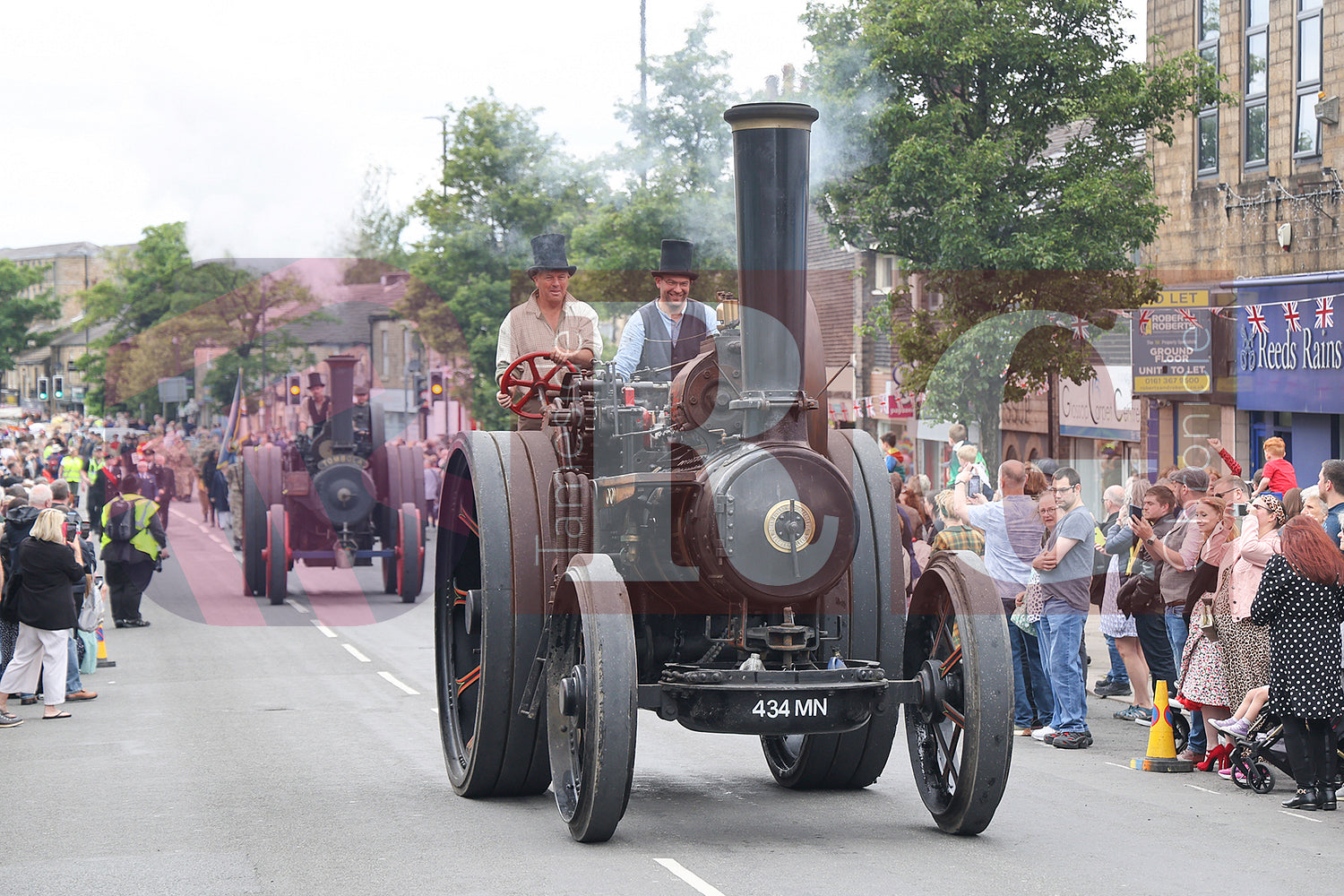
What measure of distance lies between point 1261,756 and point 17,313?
109036 mm

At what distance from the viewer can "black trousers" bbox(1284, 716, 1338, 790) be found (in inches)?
315

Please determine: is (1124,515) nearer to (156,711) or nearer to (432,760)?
(432,760)

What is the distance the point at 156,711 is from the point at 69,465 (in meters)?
25.3

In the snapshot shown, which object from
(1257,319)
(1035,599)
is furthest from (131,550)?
(1257,319)

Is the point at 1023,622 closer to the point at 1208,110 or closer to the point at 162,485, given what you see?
the point at 1208,110

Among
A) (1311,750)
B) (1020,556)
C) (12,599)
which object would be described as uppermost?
(1020,556)

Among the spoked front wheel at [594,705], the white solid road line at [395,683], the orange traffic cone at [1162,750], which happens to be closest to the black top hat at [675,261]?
the spoked front wheel at [594,705]

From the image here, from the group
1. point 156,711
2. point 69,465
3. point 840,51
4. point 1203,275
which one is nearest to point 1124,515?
point 156,711

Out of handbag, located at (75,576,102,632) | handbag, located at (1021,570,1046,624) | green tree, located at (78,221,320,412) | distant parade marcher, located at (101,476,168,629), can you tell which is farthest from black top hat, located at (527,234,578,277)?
green tree, located at (78,221,320,412)

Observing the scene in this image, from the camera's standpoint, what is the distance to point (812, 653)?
6883mm

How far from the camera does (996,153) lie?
17.9m

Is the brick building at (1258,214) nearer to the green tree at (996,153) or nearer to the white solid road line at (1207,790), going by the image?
the green tree at (996,153)

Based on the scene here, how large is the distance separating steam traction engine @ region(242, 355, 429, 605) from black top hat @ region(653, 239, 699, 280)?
38.3ft

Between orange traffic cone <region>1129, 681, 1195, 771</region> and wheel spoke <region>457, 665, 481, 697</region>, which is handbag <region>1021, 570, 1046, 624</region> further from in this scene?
wheel spoke <region>457, 665, 481, 697</region>
